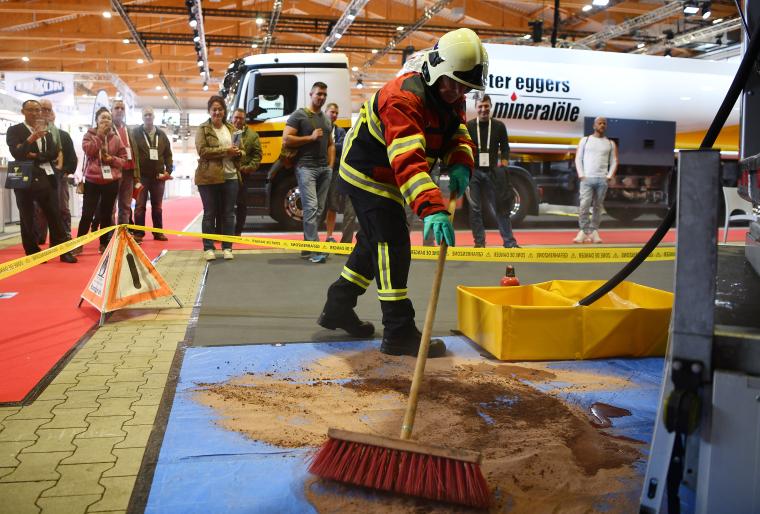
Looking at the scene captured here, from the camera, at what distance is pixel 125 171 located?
917 cm

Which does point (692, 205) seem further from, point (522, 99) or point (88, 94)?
point (88, 94)

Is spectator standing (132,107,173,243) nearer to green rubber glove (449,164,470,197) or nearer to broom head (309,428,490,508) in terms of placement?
green rubber glove (449,164,470,197)

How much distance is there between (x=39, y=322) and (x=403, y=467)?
12.1ft

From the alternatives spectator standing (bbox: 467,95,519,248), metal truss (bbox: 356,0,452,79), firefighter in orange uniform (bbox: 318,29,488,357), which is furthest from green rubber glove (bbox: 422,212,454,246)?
metal truss (bbox: 356,0,452,79)

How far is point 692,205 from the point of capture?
5.51 ft

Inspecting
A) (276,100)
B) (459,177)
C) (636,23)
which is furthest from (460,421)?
(636,23)

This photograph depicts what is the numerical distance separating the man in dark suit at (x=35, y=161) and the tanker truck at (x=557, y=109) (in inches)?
135

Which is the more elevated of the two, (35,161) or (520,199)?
(35,161)

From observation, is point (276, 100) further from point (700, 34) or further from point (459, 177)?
point (700, 34)

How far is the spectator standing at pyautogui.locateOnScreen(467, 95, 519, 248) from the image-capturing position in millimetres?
8461

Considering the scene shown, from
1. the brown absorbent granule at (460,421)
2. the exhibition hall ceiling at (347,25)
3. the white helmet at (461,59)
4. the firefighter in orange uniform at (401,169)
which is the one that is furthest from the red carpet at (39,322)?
the exhibition hall ceiling at (347,25)

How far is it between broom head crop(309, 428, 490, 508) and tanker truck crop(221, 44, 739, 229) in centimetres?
845

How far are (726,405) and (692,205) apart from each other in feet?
1.66

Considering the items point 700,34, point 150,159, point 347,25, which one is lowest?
point 150,159
